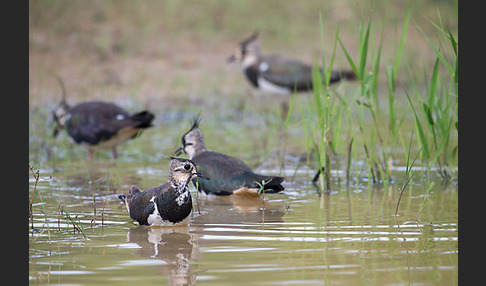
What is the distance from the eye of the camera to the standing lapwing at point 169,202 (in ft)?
16.7

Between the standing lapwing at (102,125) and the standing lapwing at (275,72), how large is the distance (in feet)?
10.2

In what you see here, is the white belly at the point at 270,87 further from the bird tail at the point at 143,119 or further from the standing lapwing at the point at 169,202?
the standing lapwing at the point at 169,202

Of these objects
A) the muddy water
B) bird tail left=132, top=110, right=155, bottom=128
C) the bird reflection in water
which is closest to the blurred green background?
bird tail left=132, top=110, right=155, bottom=128

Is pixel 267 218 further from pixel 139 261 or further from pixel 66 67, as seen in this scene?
pixel 66 67

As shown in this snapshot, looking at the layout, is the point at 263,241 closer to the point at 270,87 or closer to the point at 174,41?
the point at 270,87

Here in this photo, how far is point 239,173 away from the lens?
20.5 ft

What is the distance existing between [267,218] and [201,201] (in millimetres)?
1036

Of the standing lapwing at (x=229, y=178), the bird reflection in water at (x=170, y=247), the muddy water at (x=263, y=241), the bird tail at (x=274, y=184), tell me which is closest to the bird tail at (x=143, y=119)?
the standing lapwing at (x=229, y=178)

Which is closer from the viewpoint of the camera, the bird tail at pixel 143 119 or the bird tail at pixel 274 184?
the bird tail at pixel 274 184

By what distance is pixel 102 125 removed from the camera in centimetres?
810

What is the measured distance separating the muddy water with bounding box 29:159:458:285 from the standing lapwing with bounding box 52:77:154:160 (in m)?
1.57

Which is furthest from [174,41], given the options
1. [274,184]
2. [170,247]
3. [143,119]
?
[170,247]

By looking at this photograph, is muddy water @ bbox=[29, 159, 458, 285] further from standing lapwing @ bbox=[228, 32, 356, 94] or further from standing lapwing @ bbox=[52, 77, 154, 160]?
standing lapwing @ bbox=[228, 32, 356, 94]

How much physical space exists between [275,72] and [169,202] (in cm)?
614
